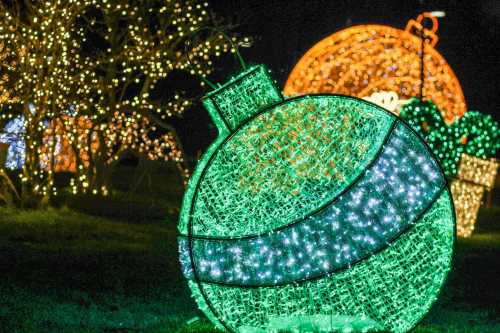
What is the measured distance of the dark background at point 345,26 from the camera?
37562mm

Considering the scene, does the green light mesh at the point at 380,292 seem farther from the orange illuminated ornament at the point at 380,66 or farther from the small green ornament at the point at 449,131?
the orange illuminated ornament at the point at 380,66

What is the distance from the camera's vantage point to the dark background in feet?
123

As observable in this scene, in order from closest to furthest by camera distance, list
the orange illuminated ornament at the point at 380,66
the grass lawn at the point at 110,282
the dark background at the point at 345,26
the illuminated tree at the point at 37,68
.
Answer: the grass lawn at the point at 110,282, the illuminated tree at the point at 37,68, the orange illuminated ornament at the point at 380,66, the dark background at the point at 345,26

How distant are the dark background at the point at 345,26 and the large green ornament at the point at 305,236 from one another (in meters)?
24.6

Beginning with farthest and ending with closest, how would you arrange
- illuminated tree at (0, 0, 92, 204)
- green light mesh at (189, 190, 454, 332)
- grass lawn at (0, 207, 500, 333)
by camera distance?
illuminated tree at (0, 0, 92, 204) → grass lawn at (0, 207, 500, 333) → green light mesh at (189, 190, 454, 332)

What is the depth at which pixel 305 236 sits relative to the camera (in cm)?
792

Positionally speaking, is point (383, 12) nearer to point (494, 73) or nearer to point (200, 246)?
point (494, 73)

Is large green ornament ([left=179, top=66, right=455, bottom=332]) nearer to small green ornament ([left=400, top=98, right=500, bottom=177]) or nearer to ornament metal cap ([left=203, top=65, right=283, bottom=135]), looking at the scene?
ornament metal cap ([left=203, top=65, right=283, bottom=135])

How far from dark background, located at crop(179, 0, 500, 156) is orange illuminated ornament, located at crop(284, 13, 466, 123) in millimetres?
13766

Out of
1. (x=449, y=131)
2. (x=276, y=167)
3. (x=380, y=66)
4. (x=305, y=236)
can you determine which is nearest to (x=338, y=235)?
(x=305, y=236)

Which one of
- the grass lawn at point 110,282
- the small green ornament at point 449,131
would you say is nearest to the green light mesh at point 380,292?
the grass lawn at point 110,282

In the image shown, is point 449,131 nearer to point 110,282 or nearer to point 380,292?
point 110,282

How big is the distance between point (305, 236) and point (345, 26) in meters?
33.8

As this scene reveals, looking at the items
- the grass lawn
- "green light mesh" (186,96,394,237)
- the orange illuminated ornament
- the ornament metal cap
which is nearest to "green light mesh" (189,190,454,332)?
the grass lawn
